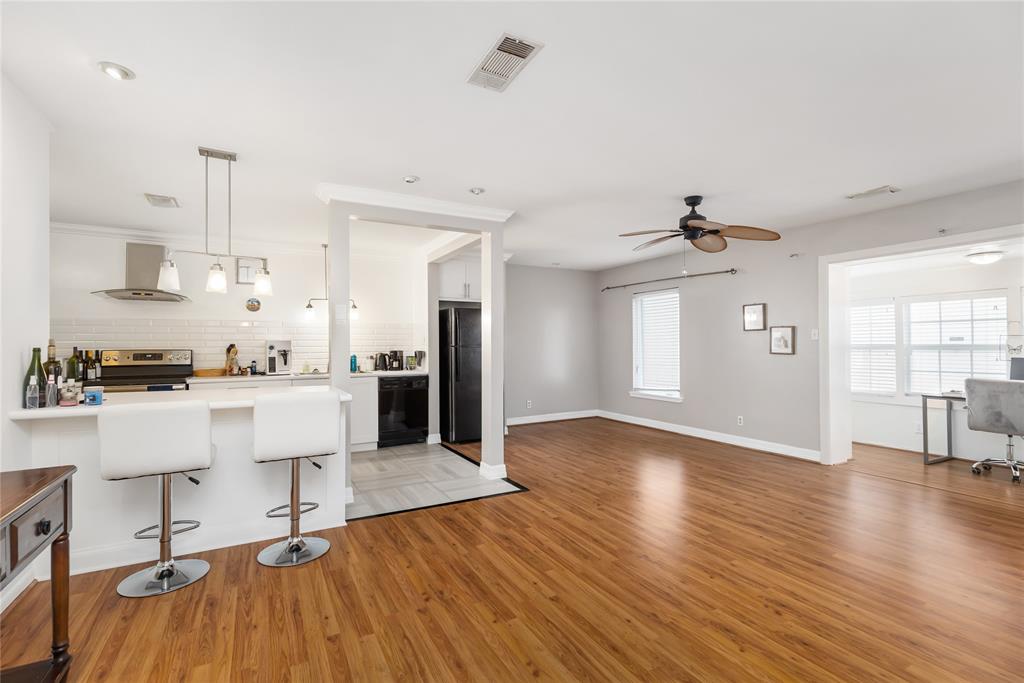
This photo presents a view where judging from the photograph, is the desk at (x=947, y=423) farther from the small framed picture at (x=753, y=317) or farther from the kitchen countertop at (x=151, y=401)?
the kitchen countertop at (x=151, y=401)

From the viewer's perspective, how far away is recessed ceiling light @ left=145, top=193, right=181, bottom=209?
4.19 metres

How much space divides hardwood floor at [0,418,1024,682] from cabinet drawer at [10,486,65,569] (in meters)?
0.69

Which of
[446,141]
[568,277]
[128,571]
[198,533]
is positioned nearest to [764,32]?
[446,141]

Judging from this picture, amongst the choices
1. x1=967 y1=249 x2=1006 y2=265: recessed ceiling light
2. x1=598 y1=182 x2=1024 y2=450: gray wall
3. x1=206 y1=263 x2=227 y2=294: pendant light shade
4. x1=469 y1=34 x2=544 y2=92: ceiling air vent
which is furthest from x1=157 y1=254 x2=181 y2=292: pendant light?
x1=967 y1=249 x2=1006 y2=265: recessed ceiling light

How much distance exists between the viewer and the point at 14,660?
6.46ft

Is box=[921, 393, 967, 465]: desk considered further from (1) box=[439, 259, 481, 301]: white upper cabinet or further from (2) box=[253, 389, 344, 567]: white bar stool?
(2) box=[253, 389, 344, 567]: white bar stool

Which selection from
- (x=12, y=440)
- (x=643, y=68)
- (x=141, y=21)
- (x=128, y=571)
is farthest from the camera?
(x=128, y=571)

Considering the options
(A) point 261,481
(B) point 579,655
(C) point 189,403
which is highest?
(C) point 189,403

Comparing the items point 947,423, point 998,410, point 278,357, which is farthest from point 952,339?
point 278,357

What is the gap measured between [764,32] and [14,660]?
4.08 m

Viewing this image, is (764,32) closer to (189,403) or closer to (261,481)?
(189,403)

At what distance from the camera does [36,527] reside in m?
1.57

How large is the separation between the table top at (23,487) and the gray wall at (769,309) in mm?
6090

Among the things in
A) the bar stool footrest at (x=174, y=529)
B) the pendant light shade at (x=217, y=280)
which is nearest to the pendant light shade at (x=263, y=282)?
the pendant light shade at (x=217, y=280)
